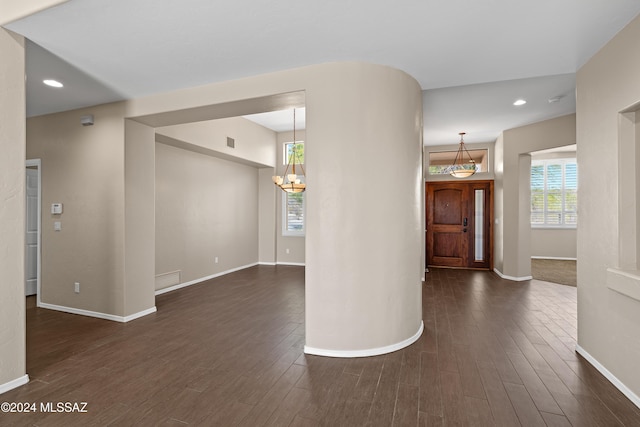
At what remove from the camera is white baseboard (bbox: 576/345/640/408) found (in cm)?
229

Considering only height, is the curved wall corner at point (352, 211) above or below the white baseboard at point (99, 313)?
above

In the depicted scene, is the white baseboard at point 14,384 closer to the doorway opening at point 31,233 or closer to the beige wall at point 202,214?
the beige wall at point 202,214

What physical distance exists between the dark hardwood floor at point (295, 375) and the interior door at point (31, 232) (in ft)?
4.44

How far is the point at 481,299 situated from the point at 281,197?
16.4 feet

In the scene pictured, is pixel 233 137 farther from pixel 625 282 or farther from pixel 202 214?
pixel 625 282

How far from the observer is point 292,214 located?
8094 millimetres

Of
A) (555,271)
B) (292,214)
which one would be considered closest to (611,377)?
(555,271)

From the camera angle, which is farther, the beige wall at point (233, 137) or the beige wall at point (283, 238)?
the beige wall at point (283, 238)

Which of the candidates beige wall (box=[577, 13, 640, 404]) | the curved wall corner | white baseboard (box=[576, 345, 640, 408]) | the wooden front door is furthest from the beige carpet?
the curved wall corner

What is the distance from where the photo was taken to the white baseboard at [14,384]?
96.5 inches

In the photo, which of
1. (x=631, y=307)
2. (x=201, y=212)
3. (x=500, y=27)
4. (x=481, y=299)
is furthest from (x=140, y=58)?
(x=481, y=299)

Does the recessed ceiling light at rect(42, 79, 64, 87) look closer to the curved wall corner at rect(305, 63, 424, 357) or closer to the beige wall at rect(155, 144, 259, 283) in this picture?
the beige wall at rect(155, 144, 259, 283)

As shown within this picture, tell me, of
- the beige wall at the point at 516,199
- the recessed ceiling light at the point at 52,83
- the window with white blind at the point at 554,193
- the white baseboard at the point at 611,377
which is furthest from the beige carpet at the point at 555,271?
the recessed ceiling light at the point at 52,83

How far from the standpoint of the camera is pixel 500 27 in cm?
245
